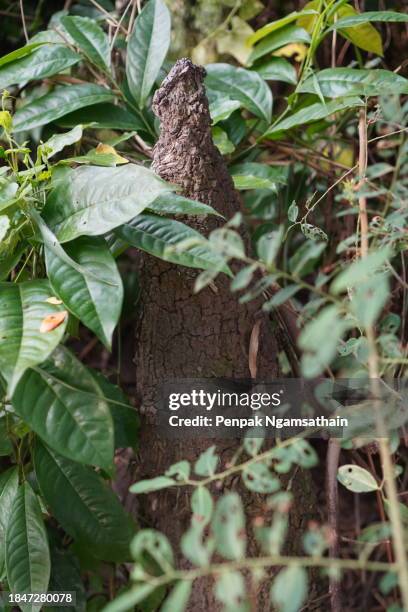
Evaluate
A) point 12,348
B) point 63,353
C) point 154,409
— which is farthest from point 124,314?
A: point 12,348

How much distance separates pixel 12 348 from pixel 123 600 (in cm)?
35

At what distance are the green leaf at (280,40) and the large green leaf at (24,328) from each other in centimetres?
72

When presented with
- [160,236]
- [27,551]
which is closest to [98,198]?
[160,236]

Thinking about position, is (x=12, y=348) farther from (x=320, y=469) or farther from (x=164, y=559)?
(x=320, y=469)

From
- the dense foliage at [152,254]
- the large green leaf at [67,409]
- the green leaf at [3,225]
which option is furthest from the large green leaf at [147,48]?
the large green leaf at [67,409]

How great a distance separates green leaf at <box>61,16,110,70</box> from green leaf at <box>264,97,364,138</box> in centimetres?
33

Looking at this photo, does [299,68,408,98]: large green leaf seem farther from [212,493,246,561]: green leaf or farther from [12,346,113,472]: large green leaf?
[212,493,246,561]: green leaf

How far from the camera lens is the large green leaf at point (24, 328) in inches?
29.1

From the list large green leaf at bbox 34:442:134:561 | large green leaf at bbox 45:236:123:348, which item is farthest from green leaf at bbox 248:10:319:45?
large green leaf at bbox 34:442:134:561

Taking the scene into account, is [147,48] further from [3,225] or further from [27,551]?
[27,551]

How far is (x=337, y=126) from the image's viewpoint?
149 cm

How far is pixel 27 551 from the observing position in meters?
0.92

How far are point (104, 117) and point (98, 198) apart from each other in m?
0.41

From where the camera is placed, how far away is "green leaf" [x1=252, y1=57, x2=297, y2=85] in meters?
1.33
